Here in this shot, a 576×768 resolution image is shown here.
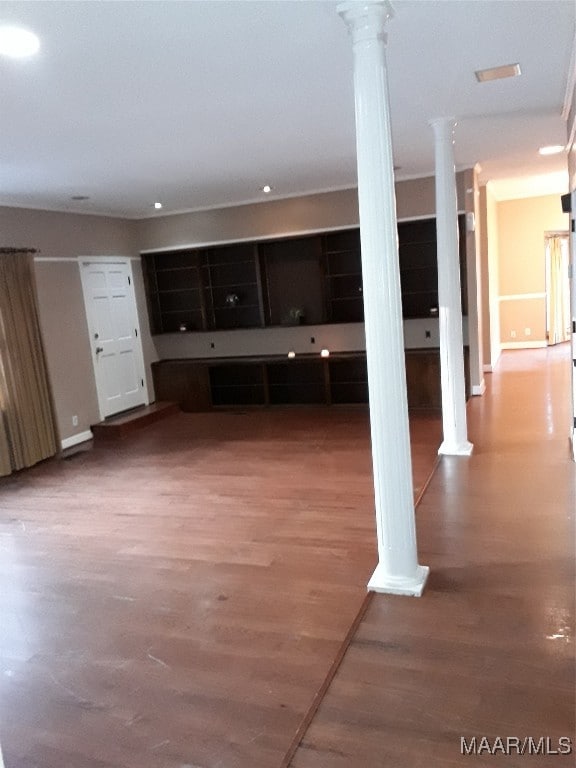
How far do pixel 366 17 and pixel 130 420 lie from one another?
18.7 ft

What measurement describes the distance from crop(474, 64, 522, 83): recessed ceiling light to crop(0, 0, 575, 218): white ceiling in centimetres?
5

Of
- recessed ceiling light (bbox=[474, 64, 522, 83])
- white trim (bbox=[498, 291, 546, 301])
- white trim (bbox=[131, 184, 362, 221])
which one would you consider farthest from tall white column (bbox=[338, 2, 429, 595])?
white trim (bbox=[498, 291, 546, 301])

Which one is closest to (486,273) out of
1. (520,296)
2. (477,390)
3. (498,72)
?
(477,390)

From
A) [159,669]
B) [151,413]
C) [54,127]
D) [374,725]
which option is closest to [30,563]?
[159,669]

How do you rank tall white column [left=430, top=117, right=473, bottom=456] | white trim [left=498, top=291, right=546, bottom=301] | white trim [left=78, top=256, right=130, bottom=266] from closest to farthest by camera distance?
tall white column [left=430, top=117, right=473, bottom=456], white trim [left=78, top=256, right=130, bottom=266], white trim [left=498, top=291, right=546, bottom=301]

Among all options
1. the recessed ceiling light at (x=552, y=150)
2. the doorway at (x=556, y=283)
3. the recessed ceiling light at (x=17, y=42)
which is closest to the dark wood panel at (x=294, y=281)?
the recessed ceiling light at (x=552, y=150)

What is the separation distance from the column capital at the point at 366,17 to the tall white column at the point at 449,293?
6.80 feet

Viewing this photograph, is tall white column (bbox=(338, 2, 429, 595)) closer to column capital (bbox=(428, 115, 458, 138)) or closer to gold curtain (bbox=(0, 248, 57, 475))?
column capital (bbox=(428, 115, 458, 138))

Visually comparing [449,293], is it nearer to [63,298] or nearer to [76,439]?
[63,298]

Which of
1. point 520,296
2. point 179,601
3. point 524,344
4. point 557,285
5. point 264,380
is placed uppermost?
point 557,285

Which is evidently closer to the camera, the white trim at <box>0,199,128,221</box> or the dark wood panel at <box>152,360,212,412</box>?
the white trim at <box>0,199,128,221</box>

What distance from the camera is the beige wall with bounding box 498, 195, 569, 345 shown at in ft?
33.2

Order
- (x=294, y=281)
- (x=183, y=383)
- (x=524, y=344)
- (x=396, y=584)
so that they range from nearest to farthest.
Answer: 1. (x=396, y=584)
2. (x=294, y=281)
3. (x=183, y=383)
4. (x=524, y=344)

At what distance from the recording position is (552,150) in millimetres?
6043
